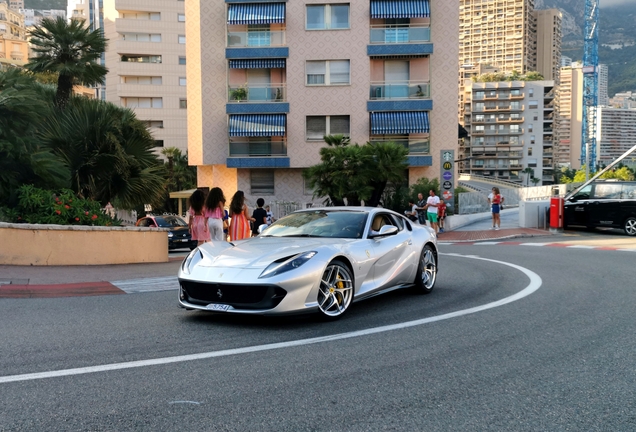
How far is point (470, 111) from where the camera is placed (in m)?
130

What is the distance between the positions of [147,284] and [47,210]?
3.70 metres

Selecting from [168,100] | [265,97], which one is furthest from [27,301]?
[168,100]

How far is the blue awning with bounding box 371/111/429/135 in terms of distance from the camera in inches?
1505

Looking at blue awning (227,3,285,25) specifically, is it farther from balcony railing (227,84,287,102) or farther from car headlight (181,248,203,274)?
car headlight (181,248,203,274)

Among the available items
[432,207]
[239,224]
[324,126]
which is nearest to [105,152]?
[239,224]

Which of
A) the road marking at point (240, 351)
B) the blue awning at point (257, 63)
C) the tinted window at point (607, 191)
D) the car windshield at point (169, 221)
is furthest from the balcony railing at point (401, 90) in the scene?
the road marking at point (240, 351)

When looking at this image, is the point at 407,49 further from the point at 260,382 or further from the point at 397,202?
the point at 260,382

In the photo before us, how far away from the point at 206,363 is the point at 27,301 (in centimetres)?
463

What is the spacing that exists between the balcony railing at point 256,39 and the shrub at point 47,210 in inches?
1069

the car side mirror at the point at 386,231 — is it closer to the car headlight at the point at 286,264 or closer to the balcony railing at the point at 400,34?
the car headlight at the point at 286,264

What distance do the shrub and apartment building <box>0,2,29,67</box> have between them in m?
94.7

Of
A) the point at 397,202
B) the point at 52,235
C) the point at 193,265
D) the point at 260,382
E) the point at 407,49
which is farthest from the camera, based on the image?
the point at 407,49

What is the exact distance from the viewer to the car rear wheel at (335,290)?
7.34 m

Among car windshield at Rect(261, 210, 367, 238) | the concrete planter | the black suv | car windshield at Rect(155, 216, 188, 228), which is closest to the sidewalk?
the concrete planter
